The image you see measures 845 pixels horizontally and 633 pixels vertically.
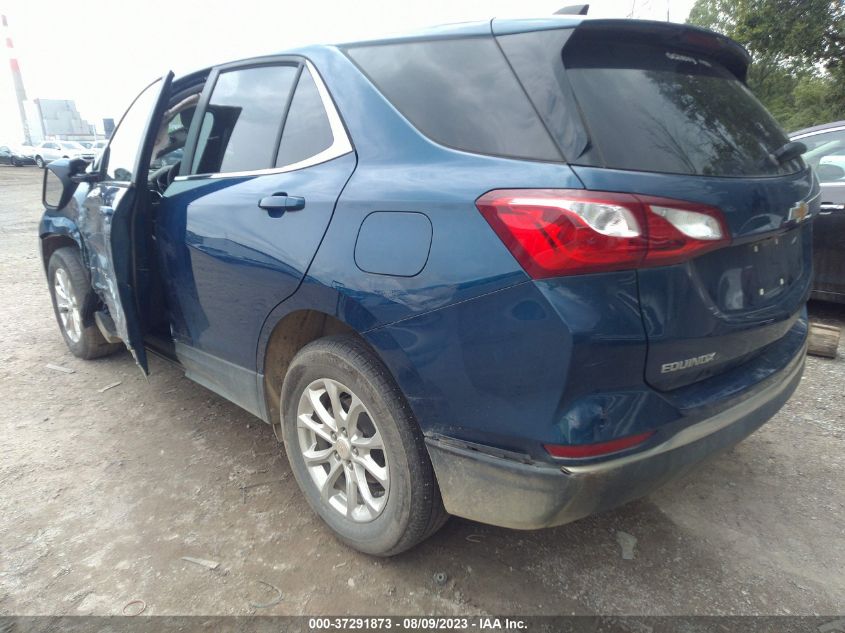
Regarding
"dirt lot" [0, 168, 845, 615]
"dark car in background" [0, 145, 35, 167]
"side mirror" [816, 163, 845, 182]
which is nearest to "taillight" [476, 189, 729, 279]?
"dirt lot" [0, 168, 845, 615]

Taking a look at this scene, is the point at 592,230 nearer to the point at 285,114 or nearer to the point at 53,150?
the point at 285,114

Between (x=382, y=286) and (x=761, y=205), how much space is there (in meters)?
1.19

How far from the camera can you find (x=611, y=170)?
4.82ft

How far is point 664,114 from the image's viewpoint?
1.68m

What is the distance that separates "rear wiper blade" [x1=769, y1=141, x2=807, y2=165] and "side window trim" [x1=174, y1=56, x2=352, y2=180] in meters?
1.49

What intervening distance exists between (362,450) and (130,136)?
96.5 inches

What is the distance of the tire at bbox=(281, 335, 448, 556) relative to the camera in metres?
1.86

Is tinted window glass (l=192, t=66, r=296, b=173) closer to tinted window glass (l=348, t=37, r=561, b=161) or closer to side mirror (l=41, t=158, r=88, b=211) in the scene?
tinted window glass (l=348, t=37, r=561, b=161)

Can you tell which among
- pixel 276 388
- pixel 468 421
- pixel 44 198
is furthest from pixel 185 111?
pixel 468 421

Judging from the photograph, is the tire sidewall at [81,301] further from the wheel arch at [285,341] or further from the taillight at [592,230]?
the taillight at [592,230]

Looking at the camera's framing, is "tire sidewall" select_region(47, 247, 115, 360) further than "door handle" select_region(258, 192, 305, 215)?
Yes

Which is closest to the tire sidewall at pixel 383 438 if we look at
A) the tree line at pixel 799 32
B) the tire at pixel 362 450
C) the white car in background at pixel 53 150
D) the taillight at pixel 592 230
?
the tire at pixel 362 450

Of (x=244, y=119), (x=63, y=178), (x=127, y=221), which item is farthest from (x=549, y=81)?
(x=63, y=178)

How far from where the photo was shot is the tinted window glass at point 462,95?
5.21 ft
